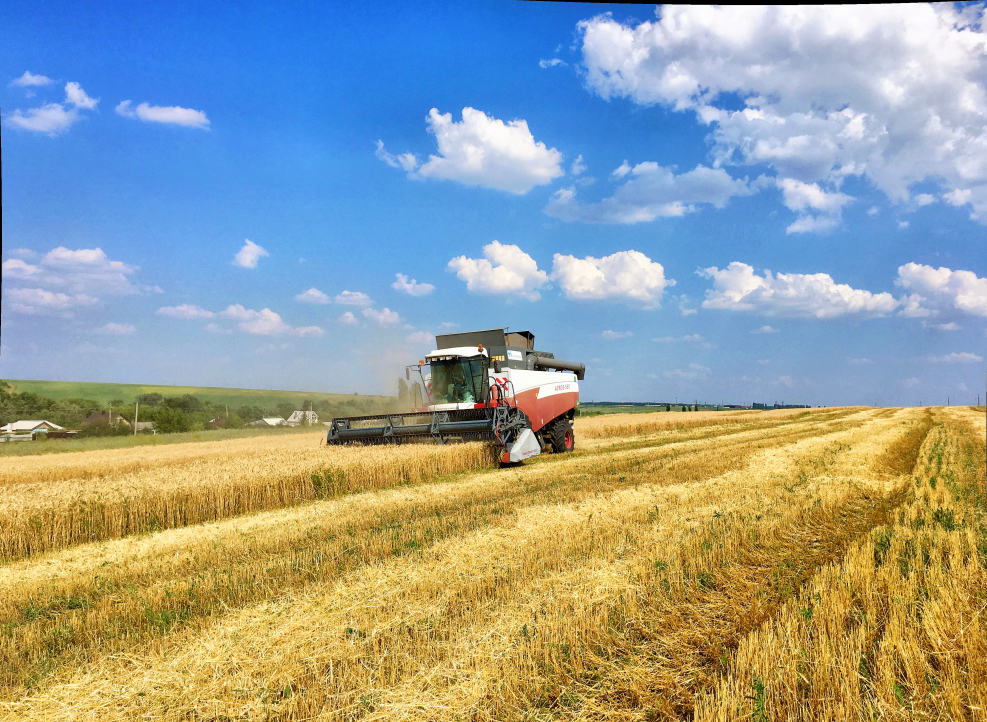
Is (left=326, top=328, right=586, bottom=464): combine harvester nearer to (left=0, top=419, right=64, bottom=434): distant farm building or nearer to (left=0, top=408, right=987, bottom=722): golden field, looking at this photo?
(left=0, top=408, right=987, bottom=722): golden field

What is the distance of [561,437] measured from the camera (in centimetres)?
1659

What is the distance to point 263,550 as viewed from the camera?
6430mm

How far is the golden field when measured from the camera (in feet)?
10.5

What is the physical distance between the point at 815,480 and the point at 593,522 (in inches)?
200

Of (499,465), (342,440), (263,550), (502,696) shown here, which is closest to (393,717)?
(502,696)

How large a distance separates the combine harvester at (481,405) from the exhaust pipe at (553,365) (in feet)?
→ 0.23

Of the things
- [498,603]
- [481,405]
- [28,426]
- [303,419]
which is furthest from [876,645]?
[28,426]

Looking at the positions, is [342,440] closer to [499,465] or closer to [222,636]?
[499,465]

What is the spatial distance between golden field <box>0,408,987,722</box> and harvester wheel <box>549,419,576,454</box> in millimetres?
7046

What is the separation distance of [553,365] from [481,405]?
4627 mm

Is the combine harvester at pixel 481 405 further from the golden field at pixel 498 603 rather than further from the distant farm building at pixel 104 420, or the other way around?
the distant farm building at pixel 104 420

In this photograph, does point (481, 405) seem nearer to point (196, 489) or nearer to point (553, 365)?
point (553, 365)

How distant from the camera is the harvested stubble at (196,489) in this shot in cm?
748

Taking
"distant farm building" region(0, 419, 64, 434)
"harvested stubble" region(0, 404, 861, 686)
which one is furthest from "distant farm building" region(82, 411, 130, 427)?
"harvested stubble" region(0, 404, 861, 686)
